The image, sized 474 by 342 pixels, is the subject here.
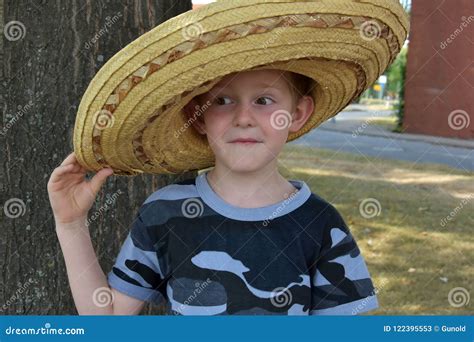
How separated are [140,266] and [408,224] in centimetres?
394

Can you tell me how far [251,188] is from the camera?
167 cm

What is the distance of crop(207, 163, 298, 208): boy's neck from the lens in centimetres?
166

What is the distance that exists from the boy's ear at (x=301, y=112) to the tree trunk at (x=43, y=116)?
78 centimetres

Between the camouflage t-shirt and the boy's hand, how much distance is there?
0.16m

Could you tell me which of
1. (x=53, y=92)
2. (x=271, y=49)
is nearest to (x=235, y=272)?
(x=271, y=49)

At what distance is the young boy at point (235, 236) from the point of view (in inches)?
63.2
